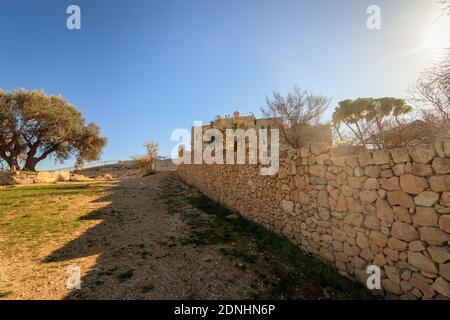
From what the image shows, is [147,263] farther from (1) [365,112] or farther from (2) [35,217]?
(1) [365,112]

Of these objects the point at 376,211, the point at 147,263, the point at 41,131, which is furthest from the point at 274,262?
the point at 41,131

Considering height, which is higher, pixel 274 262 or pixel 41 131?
pixel 41 131

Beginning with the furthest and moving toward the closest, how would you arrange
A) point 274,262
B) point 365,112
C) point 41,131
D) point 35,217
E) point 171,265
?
point 41,131, point 365,112, point 35,217, point 274,262, point 171,265

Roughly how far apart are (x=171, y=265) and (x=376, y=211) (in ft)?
14.1

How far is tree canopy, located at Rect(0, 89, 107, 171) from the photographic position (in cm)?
2156

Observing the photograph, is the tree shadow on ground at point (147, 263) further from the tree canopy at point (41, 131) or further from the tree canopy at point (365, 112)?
the tree canopy at point (41, 131)

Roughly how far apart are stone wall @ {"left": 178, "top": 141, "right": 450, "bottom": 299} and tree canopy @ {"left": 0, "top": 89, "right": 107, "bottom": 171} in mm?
24691

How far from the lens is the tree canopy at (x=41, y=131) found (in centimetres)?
2156

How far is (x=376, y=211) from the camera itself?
164 inches

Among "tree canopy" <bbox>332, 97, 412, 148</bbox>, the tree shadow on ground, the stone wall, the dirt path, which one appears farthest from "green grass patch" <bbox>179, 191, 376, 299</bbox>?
"tree canopy" <bbox>332, 97, 412, 148</bbox>
